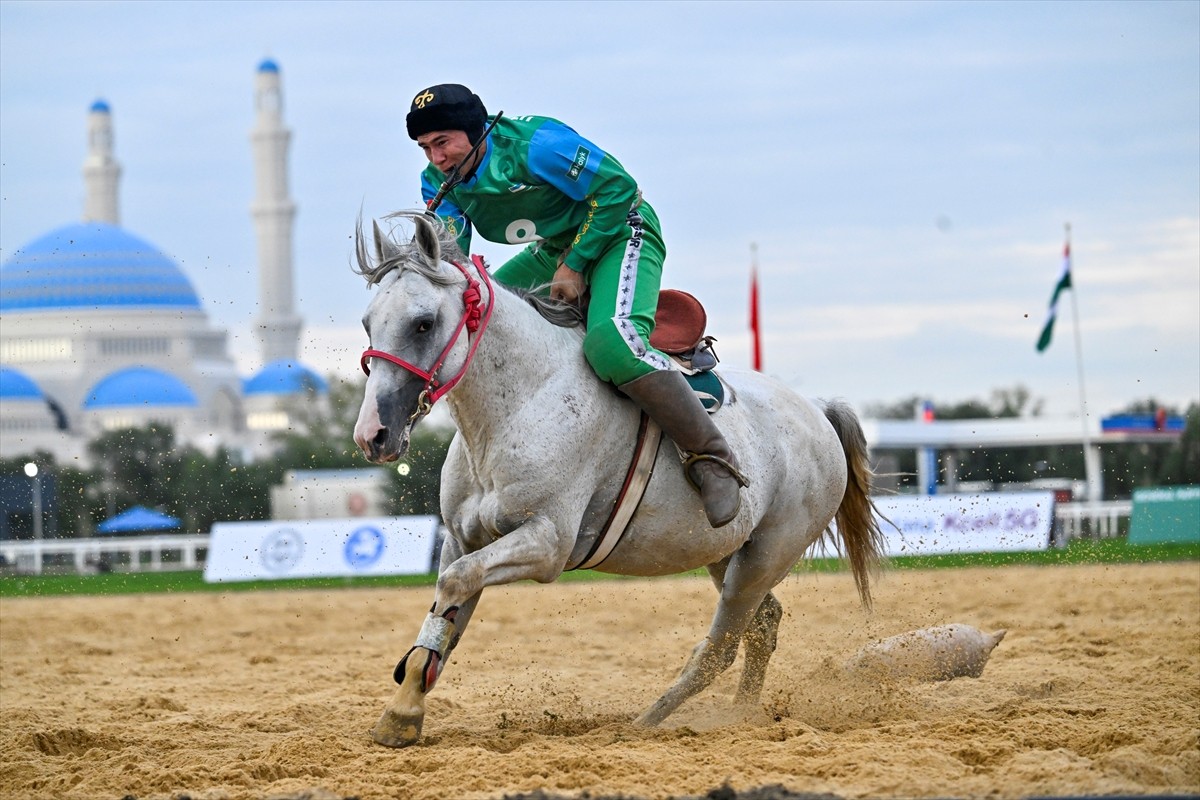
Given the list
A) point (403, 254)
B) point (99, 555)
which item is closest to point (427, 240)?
point (403, 254)

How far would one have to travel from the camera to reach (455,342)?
5508 mm

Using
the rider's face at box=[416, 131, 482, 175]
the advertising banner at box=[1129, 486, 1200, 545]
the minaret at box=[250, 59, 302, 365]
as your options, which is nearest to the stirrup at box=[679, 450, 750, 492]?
the rider's face at box=[416, 131, 482, 175]

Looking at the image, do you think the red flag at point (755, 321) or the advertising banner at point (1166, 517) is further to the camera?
the red flag at point (755, 321)

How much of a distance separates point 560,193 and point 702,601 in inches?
400

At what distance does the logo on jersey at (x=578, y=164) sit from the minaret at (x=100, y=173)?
10644 cm

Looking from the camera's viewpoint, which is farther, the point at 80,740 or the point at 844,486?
the point at 844,486

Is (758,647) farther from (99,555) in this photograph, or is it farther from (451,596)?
(99,555)

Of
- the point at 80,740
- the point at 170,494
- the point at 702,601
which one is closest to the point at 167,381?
the point at 170,494

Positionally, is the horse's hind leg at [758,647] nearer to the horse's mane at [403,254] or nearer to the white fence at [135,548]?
the horse's mane at [403,254]

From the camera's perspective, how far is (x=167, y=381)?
79.9 m

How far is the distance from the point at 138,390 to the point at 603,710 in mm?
73612

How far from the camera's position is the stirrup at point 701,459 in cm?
611

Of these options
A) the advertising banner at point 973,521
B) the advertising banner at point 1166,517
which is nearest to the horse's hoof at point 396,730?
the advertising banner at point 973,521

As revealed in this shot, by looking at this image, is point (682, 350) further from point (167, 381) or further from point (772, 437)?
point (167, 381)
